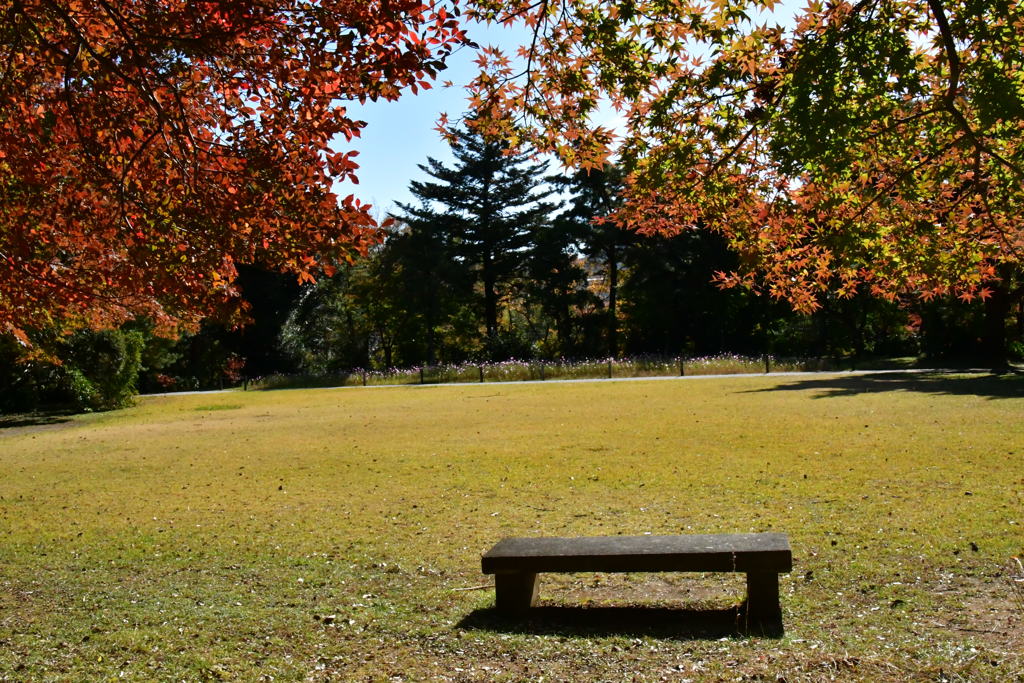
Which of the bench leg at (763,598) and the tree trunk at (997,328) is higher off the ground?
the tree trunk at (997,328)

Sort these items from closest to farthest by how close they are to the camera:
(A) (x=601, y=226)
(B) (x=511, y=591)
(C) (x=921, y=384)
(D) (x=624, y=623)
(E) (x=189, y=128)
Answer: (D) (x=624, y=623) < (B) (x=511, y=591) < (E) (x=189, y=128) < (C) (x=921, y=384) < (A) (x=601, y=226)

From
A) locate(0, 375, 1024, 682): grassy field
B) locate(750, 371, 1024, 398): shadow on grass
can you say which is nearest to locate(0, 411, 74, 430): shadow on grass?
locate(0, 375, 1024, 682): grassy field

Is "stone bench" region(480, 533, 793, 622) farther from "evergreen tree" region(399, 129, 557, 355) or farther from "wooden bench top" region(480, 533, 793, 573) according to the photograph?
"evergreen tree" region(399, 129, 557, 355)

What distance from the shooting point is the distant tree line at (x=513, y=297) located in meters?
49.8

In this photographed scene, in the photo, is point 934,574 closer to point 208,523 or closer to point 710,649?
point 710,649

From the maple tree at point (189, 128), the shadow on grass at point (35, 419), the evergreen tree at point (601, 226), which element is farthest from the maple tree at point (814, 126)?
the evergreen tree at point (601, 226)

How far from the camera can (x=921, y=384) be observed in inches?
1030

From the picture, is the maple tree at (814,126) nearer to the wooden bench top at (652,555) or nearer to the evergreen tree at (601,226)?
the wooden bench top at (652,555)

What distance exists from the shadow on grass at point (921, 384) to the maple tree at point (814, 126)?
48.5ft

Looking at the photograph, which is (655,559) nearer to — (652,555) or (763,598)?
(652,555)

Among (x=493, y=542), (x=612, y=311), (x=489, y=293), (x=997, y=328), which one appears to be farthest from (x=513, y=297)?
(x=493, y=542)

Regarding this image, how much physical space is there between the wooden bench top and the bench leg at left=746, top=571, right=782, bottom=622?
17cm

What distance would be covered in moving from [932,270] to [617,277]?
162 feet

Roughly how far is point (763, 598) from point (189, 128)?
18.8 feet
